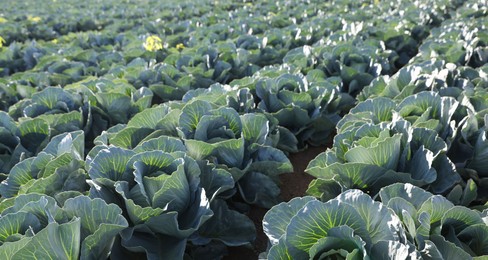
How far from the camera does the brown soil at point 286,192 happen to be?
7.88ft

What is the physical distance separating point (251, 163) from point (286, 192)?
721 mm

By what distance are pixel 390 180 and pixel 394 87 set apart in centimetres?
140

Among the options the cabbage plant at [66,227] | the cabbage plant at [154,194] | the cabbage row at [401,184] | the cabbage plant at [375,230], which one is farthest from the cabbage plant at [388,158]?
the cabbage plant at [66,227]


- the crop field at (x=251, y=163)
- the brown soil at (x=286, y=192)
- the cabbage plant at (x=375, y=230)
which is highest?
the cabbage plant at (x=375, y=230)

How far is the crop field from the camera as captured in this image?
1.49 m

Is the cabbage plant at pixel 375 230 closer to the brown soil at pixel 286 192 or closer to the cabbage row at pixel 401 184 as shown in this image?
the cabbage row at pixel 401 184

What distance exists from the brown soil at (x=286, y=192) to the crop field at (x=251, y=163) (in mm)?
13

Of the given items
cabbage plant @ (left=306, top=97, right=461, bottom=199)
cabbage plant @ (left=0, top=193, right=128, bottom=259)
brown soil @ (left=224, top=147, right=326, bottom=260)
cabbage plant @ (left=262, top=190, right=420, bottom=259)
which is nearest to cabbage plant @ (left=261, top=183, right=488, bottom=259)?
cabbage plant @ (left=262, top=190, right=420, bottom=259)

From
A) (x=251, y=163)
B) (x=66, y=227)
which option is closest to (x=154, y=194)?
(x=66, y=227)

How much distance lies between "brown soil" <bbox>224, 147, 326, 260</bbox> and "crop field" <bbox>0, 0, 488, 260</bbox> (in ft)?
0.04

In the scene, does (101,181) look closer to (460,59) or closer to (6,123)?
(6,123)

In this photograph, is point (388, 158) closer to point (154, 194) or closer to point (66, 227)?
point (154, 194)

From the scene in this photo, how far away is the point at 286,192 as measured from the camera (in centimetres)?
304

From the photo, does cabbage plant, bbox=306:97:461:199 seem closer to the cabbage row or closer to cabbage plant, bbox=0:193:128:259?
the cabbage row
